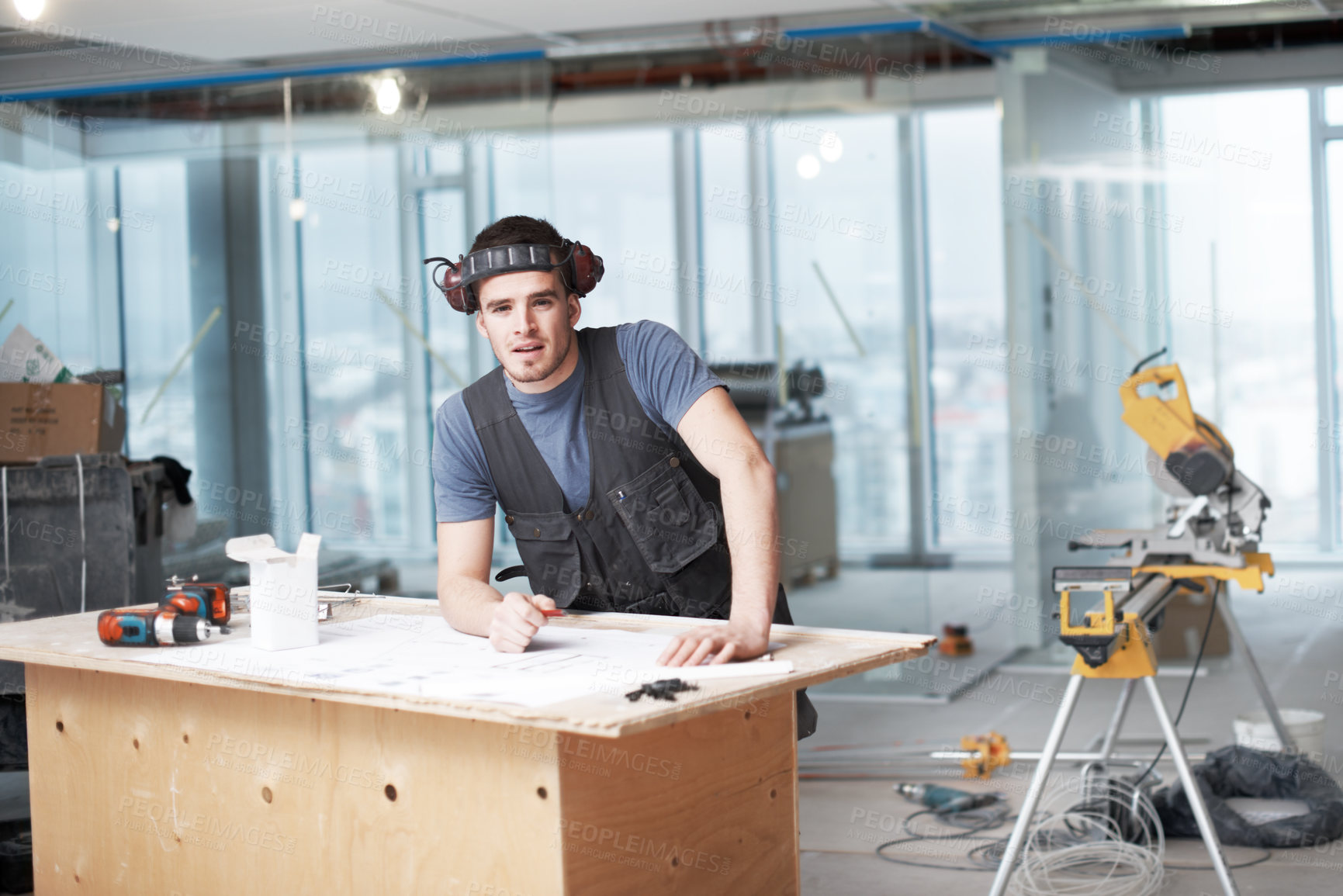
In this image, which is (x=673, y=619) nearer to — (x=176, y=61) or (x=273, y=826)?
(x=273, y=826)

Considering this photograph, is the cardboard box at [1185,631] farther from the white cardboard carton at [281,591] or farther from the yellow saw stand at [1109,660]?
the white cardboard carton at [281,591]

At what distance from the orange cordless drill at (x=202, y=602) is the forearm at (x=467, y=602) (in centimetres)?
38

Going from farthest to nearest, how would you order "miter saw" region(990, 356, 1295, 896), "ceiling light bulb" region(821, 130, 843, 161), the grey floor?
"ceiling light bulb" region(821, 130, 843, 161) → the grey floor → "miter saw" region(990, 356, 1295, 896)

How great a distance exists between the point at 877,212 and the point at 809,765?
3.02 m

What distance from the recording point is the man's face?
7.31 ft

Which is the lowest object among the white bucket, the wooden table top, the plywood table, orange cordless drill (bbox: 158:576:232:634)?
the white bucket

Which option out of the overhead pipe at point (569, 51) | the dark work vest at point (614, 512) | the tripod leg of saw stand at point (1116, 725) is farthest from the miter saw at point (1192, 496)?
the overhead pipe at point (569, 51)

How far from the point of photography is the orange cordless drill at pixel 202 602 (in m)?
2.13

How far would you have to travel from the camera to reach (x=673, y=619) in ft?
7.10

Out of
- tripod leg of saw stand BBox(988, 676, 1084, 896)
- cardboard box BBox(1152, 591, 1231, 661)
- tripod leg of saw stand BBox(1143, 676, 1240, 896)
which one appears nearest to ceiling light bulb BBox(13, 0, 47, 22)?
tripod leg of saw stand BBox(988, 676, 1084, 896)

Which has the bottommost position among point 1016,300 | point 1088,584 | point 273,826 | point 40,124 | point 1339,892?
point 1339,892

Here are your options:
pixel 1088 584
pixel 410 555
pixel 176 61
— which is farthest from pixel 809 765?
pixel 176 61

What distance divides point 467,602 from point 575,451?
0.37 meters

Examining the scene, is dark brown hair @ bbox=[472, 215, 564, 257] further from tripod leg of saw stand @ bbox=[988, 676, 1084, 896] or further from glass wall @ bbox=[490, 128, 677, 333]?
glass wall @ bbox=[490, 128, 677, 333]
